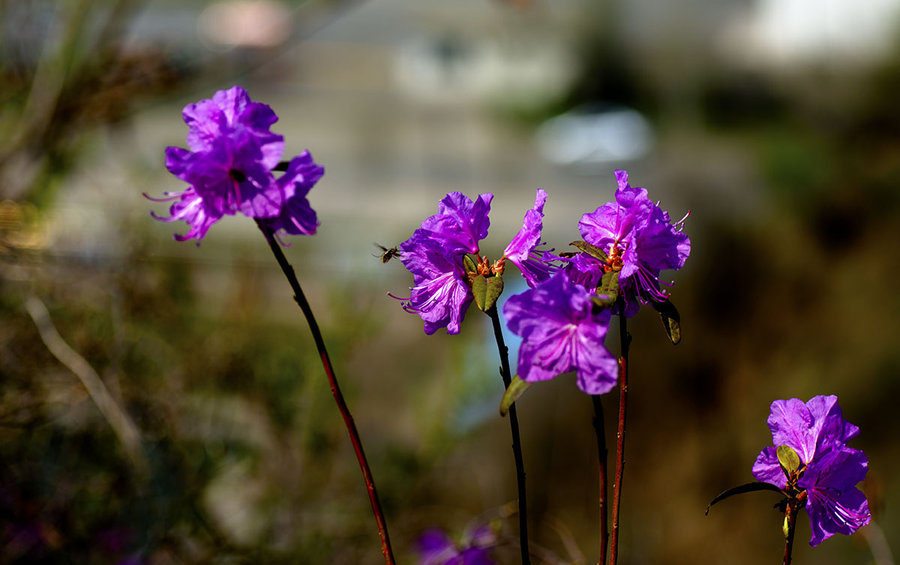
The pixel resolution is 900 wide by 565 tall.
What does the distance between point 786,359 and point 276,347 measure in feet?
6.12

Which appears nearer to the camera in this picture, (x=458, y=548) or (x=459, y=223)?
(x=459, y=223)

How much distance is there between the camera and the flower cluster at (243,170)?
665mm

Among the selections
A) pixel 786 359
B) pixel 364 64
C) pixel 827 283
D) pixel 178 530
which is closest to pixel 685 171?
pixel 827 283

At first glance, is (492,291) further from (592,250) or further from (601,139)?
(601,139)

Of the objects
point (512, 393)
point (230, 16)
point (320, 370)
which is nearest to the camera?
point (512, 393)

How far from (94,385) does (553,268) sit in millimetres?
1121

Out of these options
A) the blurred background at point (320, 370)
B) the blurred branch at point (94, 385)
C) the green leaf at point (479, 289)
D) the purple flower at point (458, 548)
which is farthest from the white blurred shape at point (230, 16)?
the green leaf at point (479, 289)

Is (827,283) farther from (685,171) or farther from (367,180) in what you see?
(367,180)

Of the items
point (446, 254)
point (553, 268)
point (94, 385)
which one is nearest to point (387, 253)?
point (446, 254)

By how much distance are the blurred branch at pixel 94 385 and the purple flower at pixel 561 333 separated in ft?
3.04

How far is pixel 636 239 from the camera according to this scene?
741mm

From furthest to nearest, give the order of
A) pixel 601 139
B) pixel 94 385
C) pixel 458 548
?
pixel 601 139 → pixel 94 385 → pixel 458 548

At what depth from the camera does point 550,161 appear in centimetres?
1263

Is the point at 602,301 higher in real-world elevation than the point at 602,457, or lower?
higher
